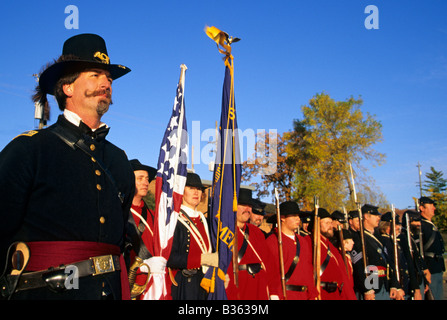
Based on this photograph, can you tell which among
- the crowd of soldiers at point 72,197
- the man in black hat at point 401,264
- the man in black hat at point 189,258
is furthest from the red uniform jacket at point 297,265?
the crowd of soldiers at point 72,197

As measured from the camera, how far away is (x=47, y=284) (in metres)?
2.16

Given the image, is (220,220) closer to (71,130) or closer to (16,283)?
(71,130)

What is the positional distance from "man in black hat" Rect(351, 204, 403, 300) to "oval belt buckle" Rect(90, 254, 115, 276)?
7051mm

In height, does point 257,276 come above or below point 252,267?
below

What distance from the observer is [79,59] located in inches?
106

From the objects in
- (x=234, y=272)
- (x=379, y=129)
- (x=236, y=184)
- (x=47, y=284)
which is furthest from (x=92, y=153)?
(x=379, y=129)

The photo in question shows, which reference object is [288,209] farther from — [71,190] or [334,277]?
[71,190]

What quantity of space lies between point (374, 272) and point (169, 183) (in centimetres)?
524

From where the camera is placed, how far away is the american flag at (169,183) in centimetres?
520

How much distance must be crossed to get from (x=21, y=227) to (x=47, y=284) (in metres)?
0.36

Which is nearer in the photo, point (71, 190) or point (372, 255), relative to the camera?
point (71, 190)

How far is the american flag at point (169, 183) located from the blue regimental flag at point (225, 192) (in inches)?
22.1

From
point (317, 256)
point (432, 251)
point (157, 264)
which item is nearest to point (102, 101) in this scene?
point (157, 264)

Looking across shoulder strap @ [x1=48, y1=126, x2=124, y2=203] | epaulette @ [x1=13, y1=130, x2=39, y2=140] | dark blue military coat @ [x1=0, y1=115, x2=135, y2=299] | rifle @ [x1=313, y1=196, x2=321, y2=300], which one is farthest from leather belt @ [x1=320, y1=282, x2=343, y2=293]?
epaulette @ [x1=13, y1=130, x2=39, y2=140]
